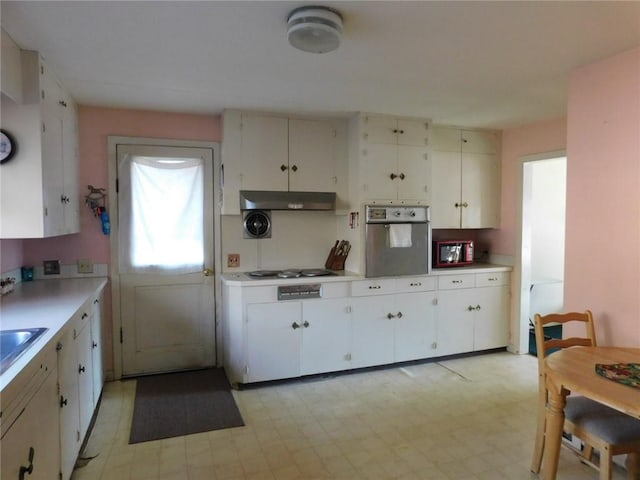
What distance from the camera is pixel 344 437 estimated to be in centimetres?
269

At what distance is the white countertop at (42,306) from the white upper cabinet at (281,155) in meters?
1.32

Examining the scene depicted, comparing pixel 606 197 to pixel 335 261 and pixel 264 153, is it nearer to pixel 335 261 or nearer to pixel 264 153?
pixel 335 261

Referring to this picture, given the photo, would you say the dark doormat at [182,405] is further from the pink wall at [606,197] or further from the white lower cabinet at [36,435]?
the pink wall at [606,197]

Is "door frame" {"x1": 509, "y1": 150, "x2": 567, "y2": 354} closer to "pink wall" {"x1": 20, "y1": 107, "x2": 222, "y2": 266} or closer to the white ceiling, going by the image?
the white ceiling

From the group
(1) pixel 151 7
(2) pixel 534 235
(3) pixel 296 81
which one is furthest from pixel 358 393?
(2) pixel 534 235

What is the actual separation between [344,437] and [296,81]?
2385mm

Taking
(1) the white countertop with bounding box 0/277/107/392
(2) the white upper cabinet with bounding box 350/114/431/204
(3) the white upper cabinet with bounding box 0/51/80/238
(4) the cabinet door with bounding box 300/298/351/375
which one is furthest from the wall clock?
(2) the white upper cabinet with bounding box 350/114/431/204

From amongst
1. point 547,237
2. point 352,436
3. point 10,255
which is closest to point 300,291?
point 352,436

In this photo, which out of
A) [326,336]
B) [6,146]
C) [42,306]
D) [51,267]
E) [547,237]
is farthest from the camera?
[547,237]

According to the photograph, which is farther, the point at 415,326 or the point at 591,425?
the point at 415,326

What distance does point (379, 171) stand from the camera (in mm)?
3832

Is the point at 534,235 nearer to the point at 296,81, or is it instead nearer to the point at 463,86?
the point at 463,86

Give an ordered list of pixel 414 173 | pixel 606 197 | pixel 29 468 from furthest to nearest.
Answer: pixel 414 173 → pixel 606 197 → pixel 29 468

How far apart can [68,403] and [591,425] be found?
8.39 ft
